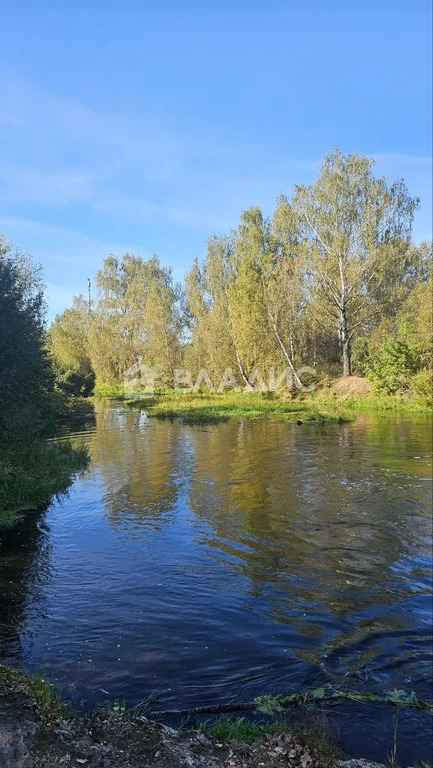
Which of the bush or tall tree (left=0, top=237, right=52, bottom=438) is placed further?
the bush

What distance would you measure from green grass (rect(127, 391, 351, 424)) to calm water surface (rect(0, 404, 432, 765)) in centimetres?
1907

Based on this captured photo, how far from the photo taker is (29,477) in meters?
14.1

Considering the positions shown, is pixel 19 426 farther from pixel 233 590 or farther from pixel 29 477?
pixel 233 590

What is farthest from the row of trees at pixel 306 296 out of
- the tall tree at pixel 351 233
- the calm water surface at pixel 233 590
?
the calm water surface at pixel 233 590

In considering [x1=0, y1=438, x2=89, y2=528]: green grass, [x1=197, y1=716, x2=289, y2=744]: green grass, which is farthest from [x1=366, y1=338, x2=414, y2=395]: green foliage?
[x1=197, y1=716, x2=289, y2=744]: green grass

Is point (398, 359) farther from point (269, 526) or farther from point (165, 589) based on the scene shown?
point (165, 589)

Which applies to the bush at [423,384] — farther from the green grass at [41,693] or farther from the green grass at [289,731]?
the green grass at [41,693]

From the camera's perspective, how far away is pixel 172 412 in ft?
134

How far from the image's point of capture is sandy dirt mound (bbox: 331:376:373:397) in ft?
145

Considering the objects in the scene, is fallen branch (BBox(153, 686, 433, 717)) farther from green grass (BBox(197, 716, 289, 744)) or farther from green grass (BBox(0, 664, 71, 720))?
green grass (BBox(0, 664, 71, 720))

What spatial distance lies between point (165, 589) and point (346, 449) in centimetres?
1599

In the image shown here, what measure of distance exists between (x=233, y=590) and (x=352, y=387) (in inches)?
1535

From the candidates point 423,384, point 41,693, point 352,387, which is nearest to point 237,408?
point 352,387

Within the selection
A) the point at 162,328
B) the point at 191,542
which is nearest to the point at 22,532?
the point at 191,542
